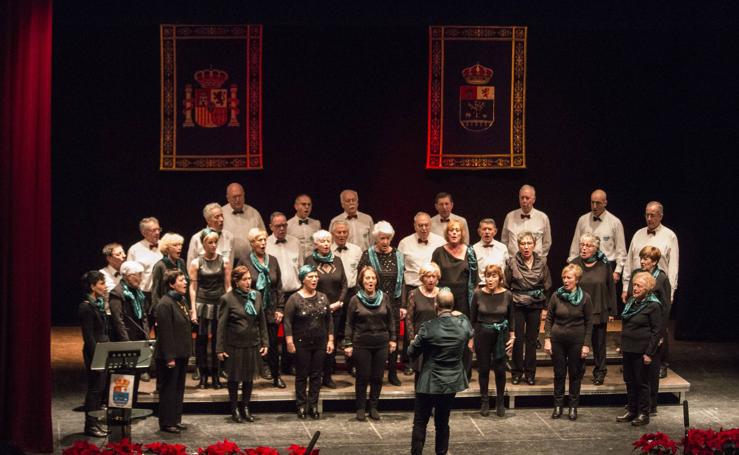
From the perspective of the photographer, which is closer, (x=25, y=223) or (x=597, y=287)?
(x=25, y=223)

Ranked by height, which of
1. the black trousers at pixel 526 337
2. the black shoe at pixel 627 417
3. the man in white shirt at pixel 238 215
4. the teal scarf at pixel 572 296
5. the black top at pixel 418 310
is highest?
the man in white shirt at pixel 238 215

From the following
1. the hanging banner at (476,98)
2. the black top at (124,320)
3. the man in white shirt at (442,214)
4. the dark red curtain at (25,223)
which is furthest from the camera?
the hanging banner at (476,98)

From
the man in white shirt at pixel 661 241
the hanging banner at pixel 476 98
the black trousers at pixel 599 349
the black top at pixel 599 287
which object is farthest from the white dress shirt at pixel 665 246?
the hanging banner at pixel 476 98

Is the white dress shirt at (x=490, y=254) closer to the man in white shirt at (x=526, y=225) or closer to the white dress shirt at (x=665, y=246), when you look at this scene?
the man in white shirt at (x=526, y=225)

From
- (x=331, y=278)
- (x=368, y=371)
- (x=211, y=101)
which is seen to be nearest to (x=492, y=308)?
(x=368, y=371)

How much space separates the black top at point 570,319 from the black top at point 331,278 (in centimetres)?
177

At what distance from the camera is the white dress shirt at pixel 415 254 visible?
391 inches

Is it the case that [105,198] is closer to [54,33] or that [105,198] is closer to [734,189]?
[54,33]

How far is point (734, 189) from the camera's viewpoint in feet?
38.8

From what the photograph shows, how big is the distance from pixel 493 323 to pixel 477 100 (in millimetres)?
3458

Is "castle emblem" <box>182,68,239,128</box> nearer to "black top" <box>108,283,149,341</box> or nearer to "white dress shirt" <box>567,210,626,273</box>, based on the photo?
"black top" <box>108,283,149,341</box>

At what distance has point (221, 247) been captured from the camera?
10250 millimetres

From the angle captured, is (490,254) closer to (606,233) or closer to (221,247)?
(606,233)

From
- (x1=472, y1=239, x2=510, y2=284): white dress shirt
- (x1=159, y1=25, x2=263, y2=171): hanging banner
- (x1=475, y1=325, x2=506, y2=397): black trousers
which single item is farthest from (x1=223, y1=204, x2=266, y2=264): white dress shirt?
(x1=475, y1=325, x2=506, y2=397): black trousers
